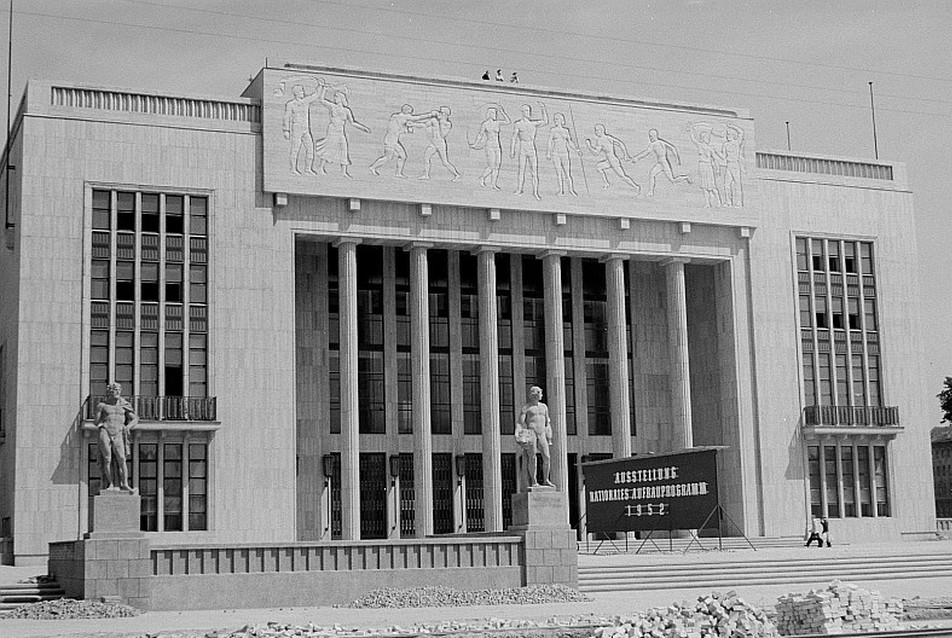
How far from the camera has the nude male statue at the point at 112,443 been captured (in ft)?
103

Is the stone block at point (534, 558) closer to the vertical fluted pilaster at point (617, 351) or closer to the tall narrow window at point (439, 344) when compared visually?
the vertical fluted pilaster at point (617, 351)

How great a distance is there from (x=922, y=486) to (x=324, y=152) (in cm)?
2874

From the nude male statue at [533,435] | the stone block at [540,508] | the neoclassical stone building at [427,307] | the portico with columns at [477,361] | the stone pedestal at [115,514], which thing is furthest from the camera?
the portico with columns at [477,361]

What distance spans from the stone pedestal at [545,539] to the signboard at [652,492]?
858cm

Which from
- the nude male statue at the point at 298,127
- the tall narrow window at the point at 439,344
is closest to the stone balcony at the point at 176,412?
the nude male statue at the point at 298,127

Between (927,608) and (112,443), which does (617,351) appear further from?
(927,608)

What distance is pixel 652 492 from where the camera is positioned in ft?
144

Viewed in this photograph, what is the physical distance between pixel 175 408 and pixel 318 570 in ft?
51.8

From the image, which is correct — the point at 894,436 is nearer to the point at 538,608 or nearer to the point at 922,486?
the point at 922,486

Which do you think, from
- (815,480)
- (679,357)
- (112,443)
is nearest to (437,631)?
(112,443)

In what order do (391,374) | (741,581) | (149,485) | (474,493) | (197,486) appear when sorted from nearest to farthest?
(741,581) < (149,485) < (197,486) < (391,374) < (474,493)

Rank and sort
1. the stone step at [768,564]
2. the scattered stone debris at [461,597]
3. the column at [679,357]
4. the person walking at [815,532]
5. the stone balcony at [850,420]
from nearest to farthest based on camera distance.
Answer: the scattered stone debris at [461,597] < the stone step at [768,564] < the person walking at [815,532] < the column at [679,357] < the stone balcony at [850,420]

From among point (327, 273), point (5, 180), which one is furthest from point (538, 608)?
point (5, 180)

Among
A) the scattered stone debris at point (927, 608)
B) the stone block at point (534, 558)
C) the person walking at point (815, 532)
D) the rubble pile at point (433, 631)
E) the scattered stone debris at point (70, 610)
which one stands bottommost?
the scattered stone debris at point (927, 608)
